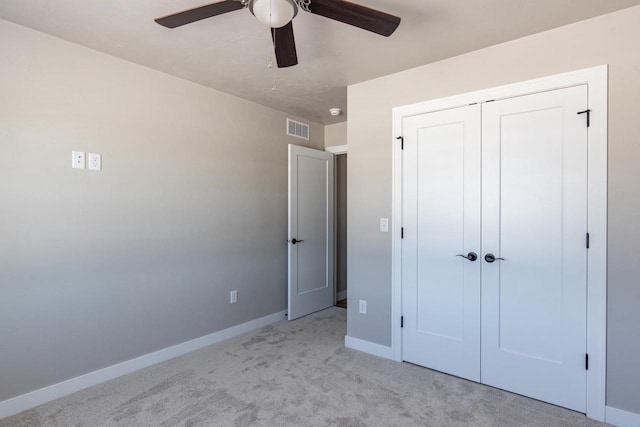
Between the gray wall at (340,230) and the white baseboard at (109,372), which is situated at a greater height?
the gray wall at (340,230)

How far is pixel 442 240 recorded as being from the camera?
8.66 feet

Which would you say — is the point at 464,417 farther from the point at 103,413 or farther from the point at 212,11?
the point at 212,11

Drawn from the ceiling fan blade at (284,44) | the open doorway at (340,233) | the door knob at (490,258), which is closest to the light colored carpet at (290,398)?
the door knob at (490,258)

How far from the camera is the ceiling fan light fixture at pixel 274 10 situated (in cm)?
Answer: 147

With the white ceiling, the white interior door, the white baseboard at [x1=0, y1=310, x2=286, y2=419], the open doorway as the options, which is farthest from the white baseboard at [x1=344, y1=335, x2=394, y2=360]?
the white ceiling

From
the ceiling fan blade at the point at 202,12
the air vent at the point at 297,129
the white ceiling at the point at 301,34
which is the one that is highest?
the white ceiling at the point at 301,34

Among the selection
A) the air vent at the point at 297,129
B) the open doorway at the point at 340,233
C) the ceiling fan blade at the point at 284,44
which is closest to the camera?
the ceiling fan blade at the point at 284,44

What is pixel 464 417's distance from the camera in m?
2.08

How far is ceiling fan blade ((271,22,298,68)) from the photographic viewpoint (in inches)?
65.1

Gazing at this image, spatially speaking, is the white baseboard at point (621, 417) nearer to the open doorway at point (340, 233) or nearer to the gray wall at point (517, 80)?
the gray wall at point (517, 80)

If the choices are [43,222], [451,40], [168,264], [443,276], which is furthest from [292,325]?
[451,40]

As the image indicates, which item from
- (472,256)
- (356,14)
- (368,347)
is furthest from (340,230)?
(356,14)

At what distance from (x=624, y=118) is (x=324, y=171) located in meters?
2.92

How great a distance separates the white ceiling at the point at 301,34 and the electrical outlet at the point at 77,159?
0.78m
